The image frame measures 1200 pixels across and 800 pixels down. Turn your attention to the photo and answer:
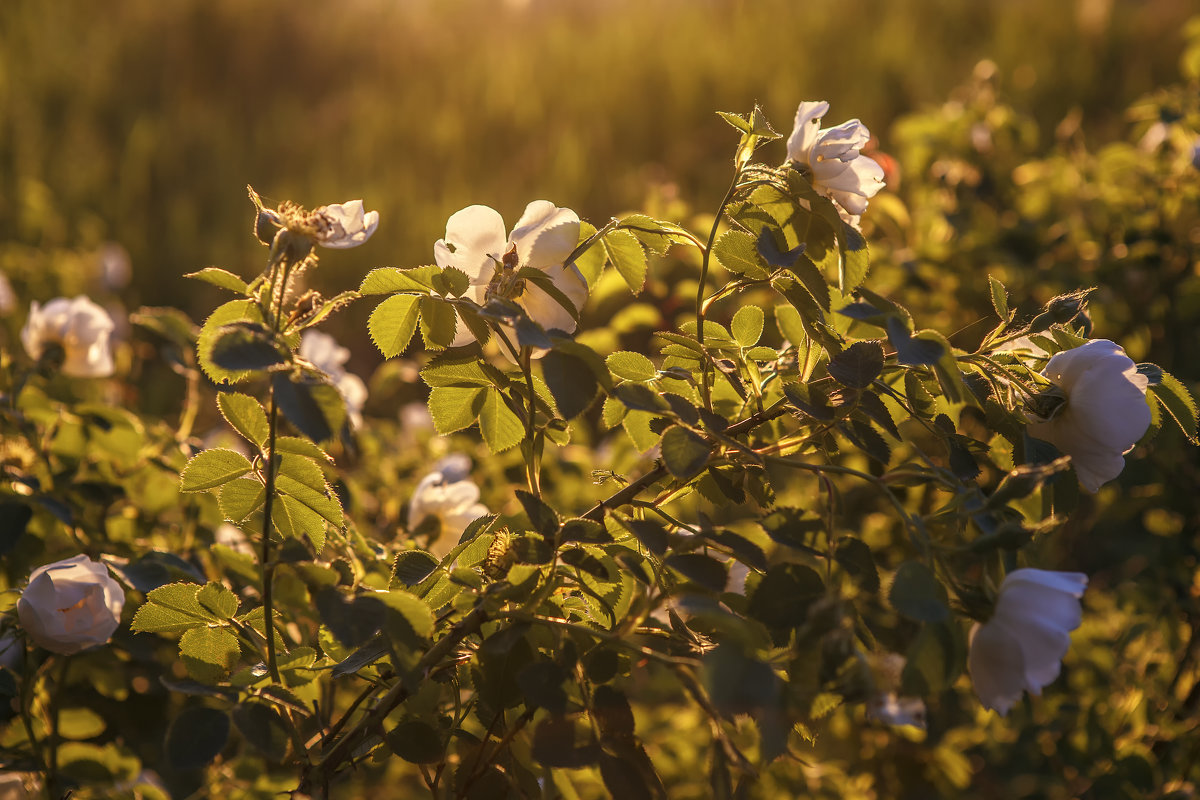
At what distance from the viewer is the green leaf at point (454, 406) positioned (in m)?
0.60

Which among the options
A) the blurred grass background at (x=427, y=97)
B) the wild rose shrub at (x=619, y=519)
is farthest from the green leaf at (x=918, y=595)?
the blurred grass background at (x=427, y=97)

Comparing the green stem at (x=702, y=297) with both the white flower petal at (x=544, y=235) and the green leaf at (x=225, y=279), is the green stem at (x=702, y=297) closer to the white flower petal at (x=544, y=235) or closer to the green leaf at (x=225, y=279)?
the white flower petal at (x=544, y=235)

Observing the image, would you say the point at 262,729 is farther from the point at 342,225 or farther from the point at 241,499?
the point at 342,225

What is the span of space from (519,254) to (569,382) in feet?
0.38

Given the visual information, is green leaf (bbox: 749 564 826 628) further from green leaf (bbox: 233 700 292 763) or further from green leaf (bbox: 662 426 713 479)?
green leaf (bbox: 233 700 292 763)

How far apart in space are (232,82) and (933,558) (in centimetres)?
573

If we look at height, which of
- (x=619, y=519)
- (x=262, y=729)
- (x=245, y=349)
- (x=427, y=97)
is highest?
(x=245, y=349)

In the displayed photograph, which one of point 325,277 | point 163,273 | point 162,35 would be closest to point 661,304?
point 325,277

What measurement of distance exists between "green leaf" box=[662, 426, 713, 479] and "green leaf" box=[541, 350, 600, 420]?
0.15 ft

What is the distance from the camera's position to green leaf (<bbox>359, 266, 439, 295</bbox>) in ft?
1.77

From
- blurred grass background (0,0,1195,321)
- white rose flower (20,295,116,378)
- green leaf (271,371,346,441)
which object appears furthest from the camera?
blurred grass background (0,0,1195,321)

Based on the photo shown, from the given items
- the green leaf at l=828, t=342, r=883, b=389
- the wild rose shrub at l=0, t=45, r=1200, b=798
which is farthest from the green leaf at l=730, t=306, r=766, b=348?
the green leaf at l=828, t=342, r=883, b=389

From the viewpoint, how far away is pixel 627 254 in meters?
0.59

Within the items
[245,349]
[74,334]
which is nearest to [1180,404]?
[245,349]
